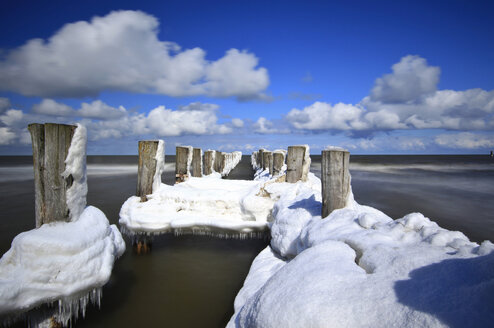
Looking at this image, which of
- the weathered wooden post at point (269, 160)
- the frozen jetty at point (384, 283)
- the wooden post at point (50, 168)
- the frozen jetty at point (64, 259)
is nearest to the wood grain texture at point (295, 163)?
the frozen jetty at point (384, 283)

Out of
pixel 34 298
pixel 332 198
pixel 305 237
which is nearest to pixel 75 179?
pixel 34 298

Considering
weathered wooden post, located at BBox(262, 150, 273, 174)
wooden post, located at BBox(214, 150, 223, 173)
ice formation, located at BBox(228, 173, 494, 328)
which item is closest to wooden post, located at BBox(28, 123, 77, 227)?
ice formation, located at BBox(228, 173, 494, 328)

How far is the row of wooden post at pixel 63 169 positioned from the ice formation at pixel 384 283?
0.93 meters

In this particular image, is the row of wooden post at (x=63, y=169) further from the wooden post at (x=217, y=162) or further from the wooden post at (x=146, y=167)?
the wooden post at (x=217, y=162)

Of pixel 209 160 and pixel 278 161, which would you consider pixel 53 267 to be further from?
pixel 209 160

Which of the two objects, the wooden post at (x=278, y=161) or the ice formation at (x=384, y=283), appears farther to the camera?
the wooden post at (x=278, y=161)

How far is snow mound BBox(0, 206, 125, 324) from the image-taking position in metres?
2.64

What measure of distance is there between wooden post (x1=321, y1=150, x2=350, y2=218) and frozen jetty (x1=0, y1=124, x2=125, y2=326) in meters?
3.24

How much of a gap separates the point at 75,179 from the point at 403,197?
1444cm

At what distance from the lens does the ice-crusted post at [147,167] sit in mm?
5902

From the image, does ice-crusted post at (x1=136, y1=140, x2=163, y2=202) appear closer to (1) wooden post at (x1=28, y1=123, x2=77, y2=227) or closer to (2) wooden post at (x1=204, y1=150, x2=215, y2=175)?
(1) wooden post at (x1=28, y1=123, x2=77, y2=227)

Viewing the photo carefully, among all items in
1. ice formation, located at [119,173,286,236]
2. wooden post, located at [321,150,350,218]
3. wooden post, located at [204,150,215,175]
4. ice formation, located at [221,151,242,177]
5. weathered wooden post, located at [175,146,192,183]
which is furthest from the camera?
ice formation, located at [221,151,242,177]

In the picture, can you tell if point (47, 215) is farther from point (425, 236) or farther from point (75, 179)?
point (425, 236)

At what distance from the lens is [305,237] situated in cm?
380
